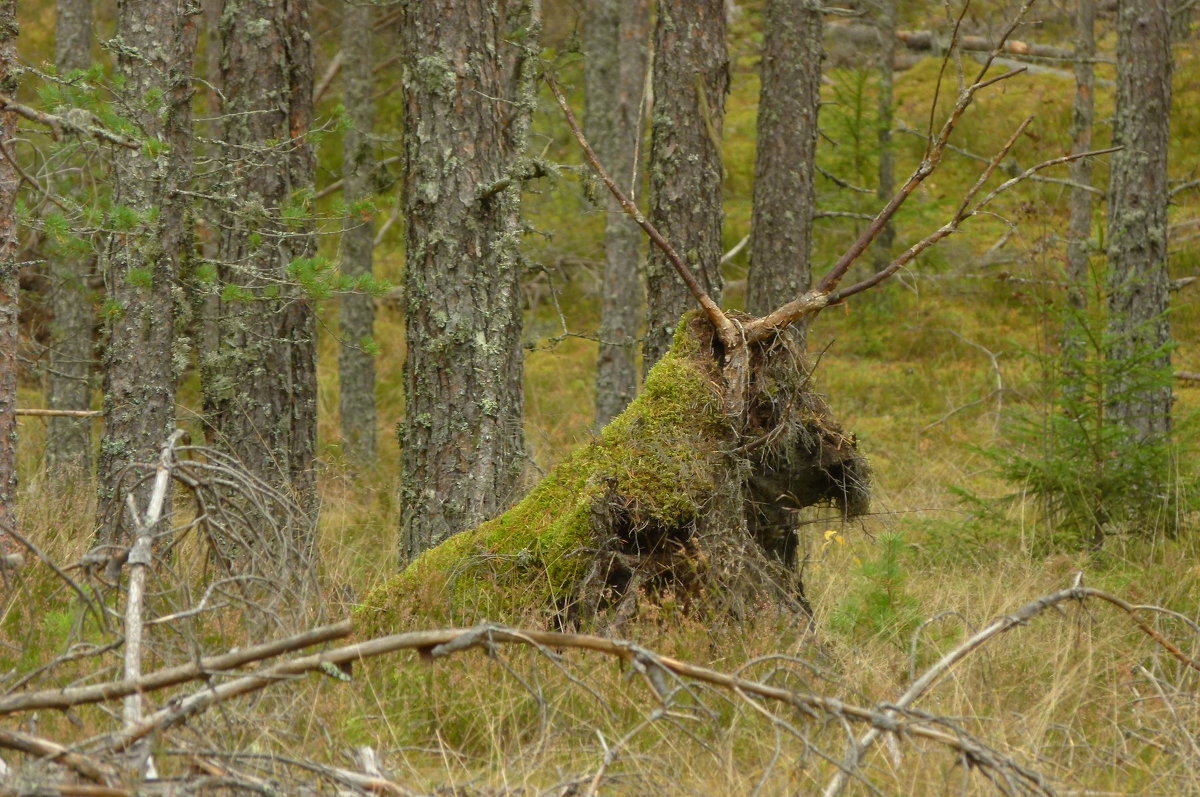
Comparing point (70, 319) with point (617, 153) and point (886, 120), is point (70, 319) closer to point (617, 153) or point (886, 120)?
point (617, 153)

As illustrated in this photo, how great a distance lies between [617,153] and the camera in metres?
13.8

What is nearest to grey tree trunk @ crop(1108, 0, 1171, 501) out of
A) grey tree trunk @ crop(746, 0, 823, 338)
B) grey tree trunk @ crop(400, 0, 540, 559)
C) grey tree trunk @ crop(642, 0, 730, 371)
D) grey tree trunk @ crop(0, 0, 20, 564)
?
grey tree trunk @ crop(746, 0, 823, 338)

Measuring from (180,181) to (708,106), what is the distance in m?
4.13

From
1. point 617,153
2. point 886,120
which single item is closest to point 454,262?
point 617,153

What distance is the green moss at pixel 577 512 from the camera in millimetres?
4414

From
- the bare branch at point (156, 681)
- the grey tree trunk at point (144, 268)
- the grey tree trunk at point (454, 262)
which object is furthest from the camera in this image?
the grey tree trunk at point (144, 268)

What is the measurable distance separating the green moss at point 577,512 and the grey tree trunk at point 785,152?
576 centimetres

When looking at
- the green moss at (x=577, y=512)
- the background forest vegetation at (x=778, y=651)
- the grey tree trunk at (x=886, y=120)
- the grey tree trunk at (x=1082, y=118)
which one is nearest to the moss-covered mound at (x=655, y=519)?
the green moss at (x=577, y=512)

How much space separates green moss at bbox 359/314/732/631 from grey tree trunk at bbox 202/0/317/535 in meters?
3.01

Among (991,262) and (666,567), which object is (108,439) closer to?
(666,567)

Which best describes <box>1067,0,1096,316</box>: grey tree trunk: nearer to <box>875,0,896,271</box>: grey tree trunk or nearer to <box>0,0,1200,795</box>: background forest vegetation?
<box>0,0,1200,795</box>: background forest vegetation

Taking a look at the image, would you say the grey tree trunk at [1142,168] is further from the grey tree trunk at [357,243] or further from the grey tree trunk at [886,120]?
the grey tree trunk at [357,243]

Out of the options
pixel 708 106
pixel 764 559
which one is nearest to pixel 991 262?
pixel 708 106

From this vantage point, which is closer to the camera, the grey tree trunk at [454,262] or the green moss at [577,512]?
the green moss at [577,512]
